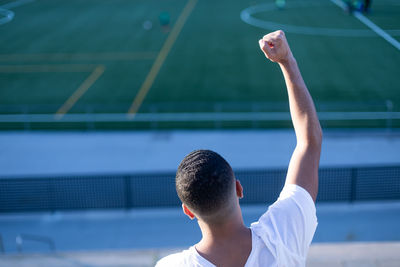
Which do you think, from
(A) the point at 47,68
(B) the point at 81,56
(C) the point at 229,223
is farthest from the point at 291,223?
(B) the point at 81,56

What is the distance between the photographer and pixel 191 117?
55.3 feet

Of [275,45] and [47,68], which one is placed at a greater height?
[275,45]

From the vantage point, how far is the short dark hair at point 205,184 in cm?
219

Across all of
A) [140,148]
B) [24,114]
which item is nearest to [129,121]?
[140,148]

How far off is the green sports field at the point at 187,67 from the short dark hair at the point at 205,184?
14.2 m

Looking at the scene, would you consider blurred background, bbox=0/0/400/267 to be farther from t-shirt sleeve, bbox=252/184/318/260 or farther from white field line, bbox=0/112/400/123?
t-shirt sleeve, bbox=252/184/318/260

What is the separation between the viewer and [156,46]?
1022 inches

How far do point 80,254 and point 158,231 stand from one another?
3399mm

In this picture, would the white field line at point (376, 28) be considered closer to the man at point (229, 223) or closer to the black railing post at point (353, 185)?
the black railing post at point (353, 185)

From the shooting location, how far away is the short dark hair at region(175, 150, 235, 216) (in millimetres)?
2189

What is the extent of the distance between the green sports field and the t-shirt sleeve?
14.0 metres

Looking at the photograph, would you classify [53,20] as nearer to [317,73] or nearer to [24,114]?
[24,114]

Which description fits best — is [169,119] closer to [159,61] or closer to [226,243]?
[159,61]

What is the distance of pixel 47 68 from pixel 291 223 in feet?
72.3
